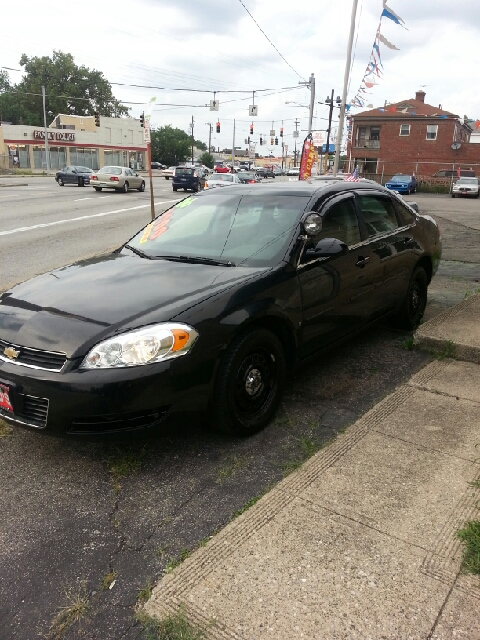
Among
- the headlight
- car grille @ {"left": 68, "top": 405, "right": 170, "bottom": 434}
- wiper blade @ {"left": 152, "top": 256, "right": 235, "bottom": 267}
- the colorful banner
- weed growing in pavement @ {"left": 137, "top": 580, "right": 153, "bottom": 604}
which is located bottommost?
weed growing in pavement @ {"left": 137, "top": 580, "right": 153, "bottom": 604}

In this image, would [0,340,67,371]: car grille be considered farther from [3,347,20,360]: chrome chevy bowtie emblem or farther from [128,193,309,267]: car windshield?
[128,193,309,267]: car windshield

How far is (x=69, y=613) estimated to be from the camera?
211cm

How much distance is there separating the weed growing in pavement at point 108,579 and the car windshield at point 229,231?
2.07m

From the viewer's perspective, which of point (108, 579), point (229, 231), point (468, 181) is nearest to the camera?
point (108, 579)

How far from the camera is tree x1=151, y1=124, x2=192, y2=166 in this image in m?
98.6

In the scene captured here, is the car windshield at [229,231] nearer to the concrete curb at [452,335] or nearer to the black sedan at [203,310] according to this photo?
the black sedan at [203,310]

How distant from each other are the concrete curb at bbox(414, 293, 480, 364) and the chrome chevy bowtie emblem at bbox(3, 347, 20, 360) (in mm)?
3474

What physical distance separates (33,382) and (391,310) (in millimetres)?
3501

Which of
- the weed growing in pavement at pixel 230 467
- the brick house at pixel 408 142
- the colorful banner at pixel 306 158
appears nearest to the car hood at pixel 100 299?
the weed growing in pavement at pixel 230 467

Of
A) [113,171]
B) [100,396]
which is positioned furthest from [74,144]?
[100,396]

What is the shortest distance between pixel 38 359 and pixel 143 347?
0.57 metres

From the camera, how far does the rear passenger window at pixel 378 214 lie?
15.5ft

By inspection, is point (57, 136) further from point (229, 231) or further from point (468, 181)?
point (229, 231)

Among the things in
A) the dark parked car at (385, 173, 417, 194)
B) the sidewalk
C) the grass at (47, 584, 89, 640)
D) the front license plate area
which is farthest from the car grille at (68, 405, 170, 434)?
the dark parked car at (385, 173, 417, 194)
